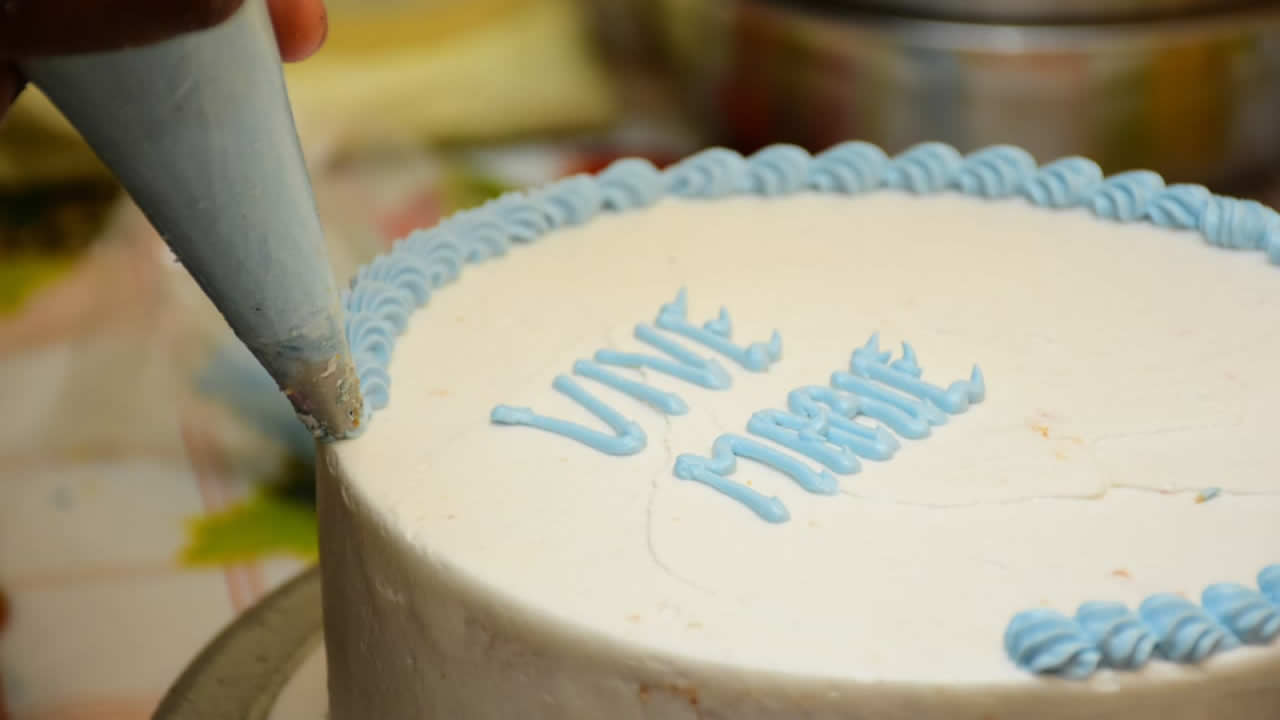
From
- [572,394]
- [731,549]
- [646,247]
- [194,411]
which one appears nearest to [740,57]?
[194,411]

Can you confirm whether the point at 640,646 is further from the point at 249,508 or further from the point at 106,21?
the point at 249,508

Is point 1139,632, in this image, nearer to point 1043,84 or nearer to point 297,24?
point 297,24

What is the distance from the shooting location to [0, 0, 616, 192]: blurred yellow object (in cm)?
342

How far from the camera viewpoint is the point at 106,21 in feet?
2.54

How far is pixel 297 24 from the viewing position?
3.16 ft

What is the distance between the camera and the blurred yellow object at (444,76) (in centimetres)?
342

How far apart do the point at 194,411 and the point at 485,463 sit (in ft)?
4.46

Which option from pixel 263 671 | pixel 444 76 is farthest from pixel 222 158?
pixel 444 76

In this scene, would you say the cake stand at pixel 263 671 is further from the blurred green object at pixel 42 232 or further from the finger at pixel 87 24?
the blurred green object at pixel 42 232

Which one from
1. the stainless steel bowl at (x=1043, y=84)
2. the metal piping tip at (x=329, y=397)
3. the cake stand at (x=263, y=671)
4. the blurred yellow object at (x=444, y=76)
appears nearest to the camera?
the metal piping tip at (x=329, y=397)

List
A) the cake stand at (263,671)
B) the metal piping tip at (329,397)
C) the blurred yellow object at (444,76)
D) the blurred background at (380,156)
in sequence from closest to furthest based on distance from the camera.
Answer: the metal piping tip at (329,397)
the cake stand at (263,671)
the blurred background at (380,156)
the blurred yellow object at (444,76)

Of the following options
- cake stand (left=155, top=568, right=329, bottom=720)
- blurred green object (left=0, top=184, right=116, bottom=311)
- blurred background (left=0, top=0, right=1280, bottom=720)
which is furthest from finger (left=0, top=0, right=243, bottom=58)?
blurred green object (left=0, top=184, right=116, bottom=311)

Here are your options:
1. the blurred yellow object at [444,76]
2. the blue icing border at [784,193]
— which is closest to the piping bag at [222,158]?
the blue icing border at [784,193]

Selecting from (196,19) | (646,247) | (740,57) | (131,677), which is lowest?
(131,677)
